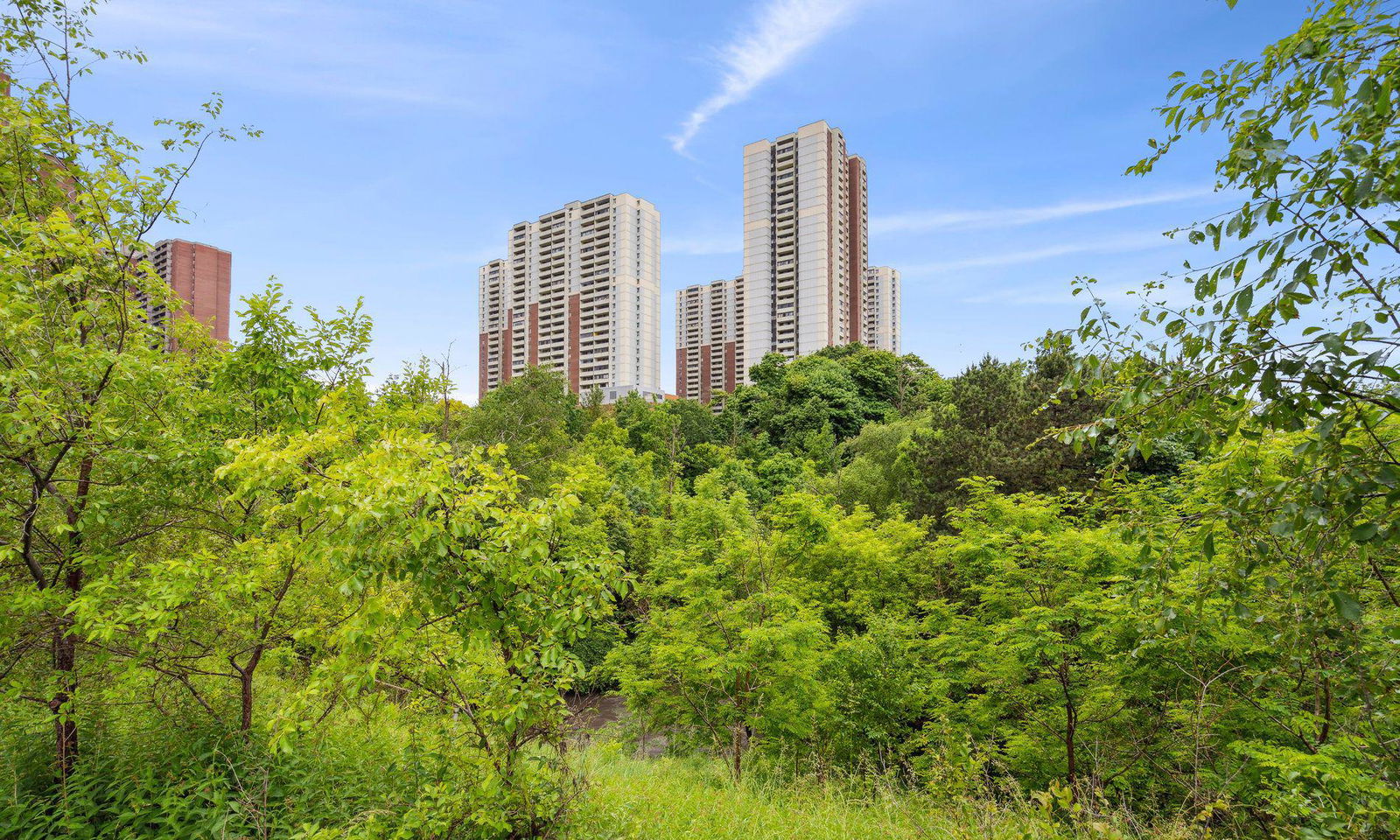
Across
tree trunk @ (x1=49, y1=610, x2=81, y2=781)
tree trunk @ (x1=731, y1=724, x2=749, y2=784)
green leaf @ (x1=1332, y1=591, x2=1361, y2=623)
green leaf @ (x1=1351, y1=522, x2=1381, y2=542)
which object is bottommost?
tree trunk @ (x1=731, y1=724, x2=749, y2=784)

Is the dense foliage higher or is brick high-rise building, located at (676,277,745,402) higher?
brick high-rise building, located at (676,277,745,402)

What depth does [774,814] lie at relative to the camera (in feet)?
19.6

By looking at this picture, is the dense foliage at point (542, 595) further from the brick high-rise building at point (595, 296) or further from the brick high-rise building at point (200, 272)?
the brick high-rise building at point (595, 296)

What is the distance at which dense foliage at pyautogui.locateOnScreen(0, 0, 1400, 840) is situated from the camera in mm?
2367

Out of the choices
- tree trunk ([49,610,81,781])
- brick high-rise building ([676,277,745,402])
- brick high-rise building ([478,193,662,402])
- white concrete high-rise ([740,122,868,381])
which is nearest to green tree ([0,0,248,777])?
tree trunk ([49,610,81,781])

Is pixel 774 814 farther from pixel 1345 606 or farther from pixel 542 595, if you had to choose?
pixel 1345 606

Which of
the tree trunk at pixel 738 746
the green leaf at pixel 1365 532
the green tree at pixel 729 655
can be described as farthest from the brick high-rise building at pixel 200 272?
the green leaf at pixel 1365 532

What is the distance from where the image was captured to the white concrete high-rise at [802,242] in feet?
161

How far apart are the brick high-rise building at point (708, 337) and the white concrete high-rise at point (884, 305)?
1398 centimetres

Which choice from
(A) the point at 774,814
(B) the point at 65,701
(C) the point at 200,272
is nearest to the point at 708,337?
(C) the point at 200,272

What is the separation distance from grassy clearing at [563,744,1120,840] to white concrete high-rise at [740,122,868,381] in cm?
4423

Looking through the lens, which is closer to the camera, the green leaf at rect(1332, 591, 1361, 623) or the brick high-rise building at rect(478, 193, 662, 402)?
the green leaf at rect(1332, 591, 1361, 623)

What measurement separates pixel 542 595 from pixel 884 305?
70.3m

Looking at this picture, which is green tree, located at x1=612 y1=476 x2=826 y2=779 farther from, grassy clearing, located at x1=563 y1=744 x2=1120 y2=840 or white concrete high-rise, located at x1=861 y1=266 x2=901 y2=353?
white concrete high-rise, located at x1=861 y1=266 x2=901 y2=353
